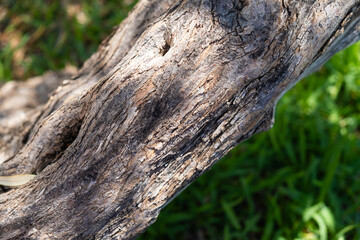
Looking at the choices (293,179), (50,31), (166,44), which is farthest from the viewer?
(50,31)

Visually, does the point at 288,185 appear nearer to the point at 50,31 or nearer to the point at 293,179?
the point at 293,179

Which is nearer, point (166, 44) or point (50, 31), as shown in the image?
point (166, 44)

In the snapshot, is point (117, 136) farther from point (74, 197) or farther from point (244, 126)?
point (244, 126)

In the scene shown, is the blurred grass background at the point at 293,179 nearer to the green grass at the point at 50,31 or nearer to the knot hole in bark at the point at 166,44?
the green grass at the point at 50,31

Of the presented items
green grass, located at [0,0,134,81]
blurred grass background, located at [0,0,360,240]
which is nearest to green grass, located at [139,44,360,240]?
blurred grass background, located at [0,0,360,240]

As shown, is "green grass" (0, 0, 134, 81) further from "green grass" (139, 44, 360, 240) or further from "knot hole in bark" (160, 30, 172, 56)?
"knot hole in bark" (160, 30, 172, 56)

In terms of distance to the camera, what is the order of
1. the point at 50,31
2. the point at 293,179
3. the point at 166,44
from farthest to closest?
the point at 50,31
the point at 293,179
the point at 166,44

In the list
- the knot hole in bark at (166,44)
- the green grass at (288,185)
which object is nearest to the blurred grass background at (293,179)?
the green grass at (288,185)

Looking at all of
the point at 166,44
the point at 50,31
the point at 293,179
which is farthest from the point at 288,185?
the point at 50,31

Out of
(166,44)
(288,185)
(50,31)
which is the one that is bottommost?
(288,185)

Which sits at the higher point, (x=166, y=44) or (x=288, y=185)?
(x=166, y=44)
